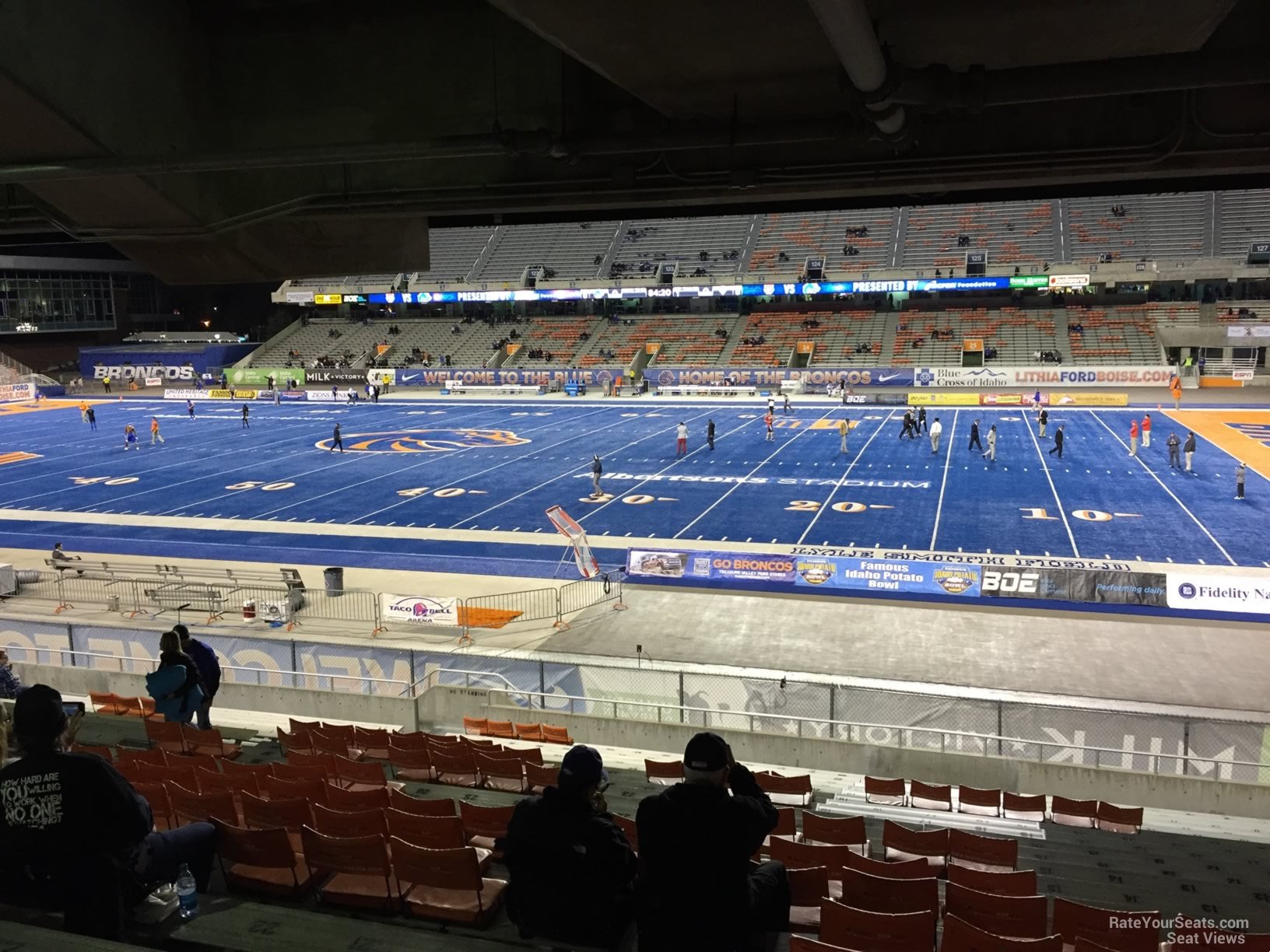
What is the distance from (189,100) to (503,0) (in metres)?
4.25

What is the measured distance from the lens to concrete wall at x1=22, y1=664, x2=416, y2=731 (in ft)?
45.3

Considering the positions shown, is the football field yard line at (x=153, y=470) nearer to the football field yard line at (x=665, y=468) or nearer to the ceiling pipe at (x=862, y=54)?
the football field yard line at (x=665, y=468)

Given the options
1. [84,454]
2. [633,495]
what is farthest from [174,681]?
[84,454]

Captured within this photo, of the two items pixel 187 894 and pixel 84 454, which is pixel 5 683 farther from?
pixel 84 454

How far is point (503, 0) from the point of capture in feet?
19.4

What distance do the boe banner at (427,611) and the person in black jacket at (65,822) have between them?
14684 mm

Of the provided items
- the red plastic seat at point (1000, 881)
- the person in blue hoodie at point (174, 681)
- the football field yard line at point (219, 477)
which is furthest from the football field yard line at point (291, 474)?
the red plastic seat at point (1000, 881)

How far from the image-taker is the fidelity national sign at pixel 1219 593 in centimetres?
1819

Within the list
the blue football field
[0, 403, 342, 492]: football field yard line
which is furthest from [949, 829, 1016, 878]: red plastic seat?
[0, 403, 342, 492]: football field yard line

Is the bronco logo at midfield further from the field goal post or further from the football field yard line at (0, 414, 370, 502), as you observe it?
the field goal post

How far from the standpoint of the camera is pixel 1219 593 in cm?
1844

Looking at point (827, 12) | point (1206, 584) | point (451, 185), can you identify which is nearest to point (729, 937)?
point (827, 12)

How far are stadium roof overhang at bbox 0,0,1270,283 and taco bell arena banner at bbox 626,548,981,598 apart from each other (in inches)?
435

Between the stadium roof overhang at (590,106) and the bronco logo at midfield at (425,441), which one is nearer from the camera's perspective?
the stadium roof overhang at (590,106)
